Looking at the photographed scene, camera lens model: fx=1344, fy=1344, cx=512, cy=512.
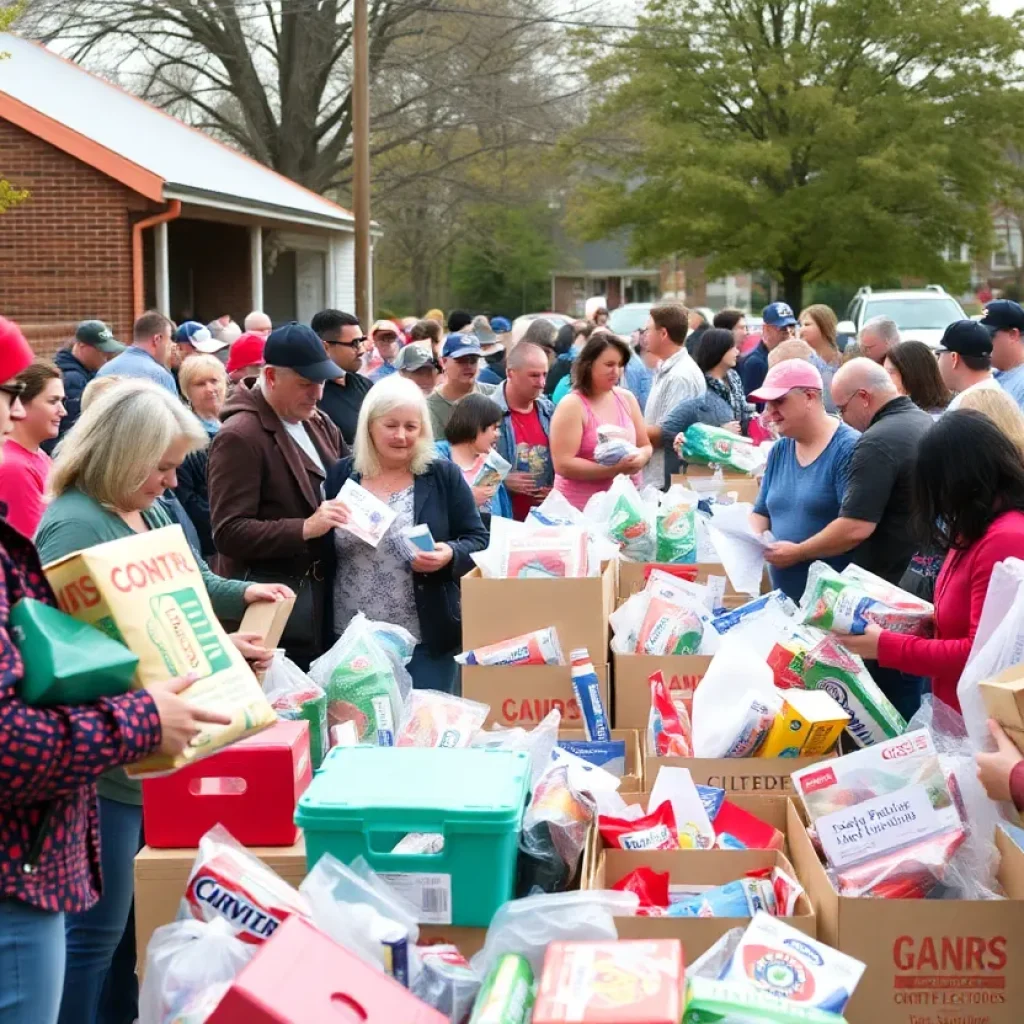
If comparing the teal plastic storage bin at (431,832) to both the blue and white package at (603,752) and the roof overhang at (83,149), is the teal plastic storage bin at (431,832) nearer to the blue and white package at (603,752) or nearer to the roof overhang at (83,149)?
the blue and white package at (603,752)

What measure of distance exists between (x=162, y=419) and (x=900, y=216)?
27.6 meters

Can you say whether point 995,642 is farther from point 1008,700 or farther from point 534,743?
point 534,743

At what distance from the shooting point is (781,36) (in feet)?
94.2

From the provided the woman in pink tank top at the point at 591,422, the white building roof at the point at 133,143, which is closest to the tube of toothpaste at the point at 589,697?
the woman in pink tank top at the point at 591,422

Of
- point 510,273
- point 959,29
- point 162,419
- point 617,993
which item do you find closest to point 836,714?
point 617,993

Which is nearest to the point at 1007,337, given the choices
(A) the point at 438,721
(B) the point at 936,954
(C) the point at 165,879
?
(A) the point at 438,721

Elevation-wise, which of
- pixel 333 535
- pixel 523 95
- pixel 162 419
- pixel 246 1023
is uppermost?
pixel 523 95

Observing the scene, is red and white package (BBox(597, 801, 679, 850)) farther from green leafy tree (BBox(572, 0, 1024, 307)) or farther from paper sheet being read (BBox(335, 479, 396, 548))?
green leafy tree (BBox(572, 0, 1024, 307))

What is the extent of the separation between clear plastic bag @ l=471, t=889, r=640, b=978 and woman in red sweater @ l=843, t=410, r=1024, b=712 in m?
1.37

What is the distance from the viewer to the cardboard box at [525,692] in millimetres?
4160

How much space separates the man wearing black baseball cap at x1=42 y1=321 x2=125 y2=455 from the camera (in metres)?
8.94

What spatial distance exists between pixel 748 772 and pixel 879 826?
0.58 meters

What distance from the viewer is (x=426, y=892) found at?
2.59 m

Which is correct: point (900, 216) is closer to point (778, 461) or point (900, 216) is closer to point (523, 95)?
point (523, 95)
